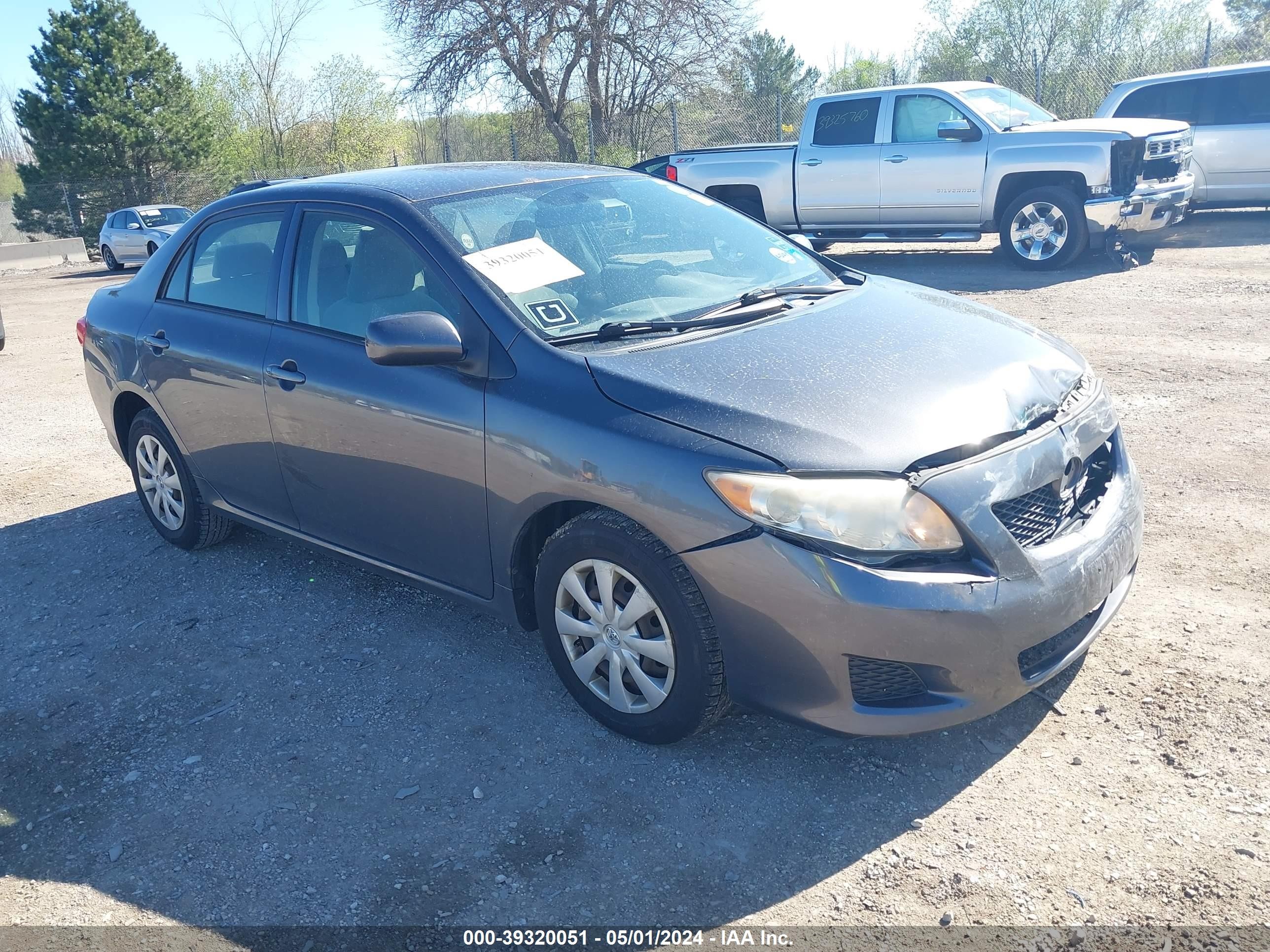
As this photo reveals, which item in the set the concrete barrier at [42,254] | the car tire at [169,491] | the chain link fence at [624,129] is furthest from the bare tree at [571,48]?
the car tire at [169,491]

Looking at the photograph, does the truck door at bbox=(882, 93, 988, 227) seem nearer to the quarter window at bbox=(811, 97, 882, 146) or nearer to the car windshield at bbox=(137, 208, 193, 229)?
the quarter window at bbox=(811, 97, 882, 146)

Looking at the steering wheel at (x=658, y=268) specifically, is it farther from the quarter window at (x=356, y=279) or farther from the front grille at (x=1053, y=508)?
the front grille at (x=1053, y=508)

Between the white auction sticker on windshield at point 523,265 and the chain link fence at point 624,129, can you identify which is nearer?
the white auction sticker on windshield at point 523,265

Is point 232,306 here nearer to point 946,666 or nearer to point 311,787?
point 311,787

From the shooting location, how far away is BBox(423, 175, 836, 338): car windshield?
3621mm

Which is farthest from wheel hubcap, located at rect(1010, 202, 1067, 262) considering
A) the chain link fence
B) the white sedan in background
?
the white sedan in background

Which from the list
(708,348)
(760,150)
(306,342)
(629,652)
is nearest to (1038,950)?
(629,652)

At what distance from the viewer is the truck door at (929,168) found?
1178cm

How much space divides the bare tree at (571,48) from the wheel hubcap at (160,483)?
2253cm

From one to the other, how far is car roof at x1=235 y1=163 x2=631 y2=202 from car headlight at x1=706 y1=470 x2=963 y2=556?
1.96 m

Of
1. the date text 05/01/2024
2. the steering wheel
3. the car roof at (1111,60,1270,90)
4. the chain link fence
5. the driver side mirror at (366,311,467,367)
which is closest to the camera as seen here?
the date text 05/01/2024

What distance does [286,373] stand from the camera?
4.10 meters

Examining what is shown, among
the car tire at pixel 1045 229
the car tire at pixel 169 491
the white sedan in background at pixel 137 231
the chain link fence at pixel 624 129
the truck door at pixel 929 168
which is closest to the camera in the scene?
the car tire at pixel 169 491

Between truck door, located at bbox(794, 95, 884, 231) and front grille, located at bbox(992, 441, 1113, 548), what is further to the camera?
truck door, located at bbox(794, 95, 884, 231)
